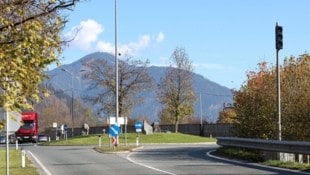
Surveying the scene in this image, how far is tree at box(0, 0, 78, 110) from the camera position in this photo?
9.02 m

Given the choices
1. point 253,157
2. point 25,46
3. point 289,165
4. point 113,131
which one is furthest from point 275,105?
point 25,46

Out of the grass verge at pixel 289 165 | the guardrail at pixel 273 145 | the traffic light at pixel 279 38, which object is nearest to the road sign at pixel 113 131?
the guardrail at pixel 273 145

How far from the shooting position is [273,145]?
951 inches

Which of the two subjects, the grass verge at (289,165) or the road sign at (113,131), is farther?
the road sign at (113,131)

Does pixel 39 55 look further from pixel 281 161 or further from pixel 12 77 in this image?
pixel 281 161

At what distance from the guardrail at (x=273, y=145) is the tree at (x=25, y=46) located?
43.3 ft

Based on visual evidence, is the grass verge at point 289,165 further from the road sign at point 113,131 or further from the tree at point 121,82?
the tree at point 121,82

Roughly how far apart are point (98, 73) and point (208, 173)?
50.3 m

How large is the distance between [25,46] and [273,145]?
55.2 feet

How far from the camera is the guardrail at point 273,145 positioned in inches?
839

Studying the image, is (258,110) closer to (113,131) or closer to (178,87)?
(113,131)

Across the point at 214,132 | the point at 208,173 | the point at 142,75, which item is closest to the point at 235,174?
the point at 208,173

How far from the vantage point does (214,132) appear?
79250 millimetres

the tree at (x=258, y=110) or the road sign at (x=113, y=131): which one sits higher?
the tree at (x=258, y=110)
